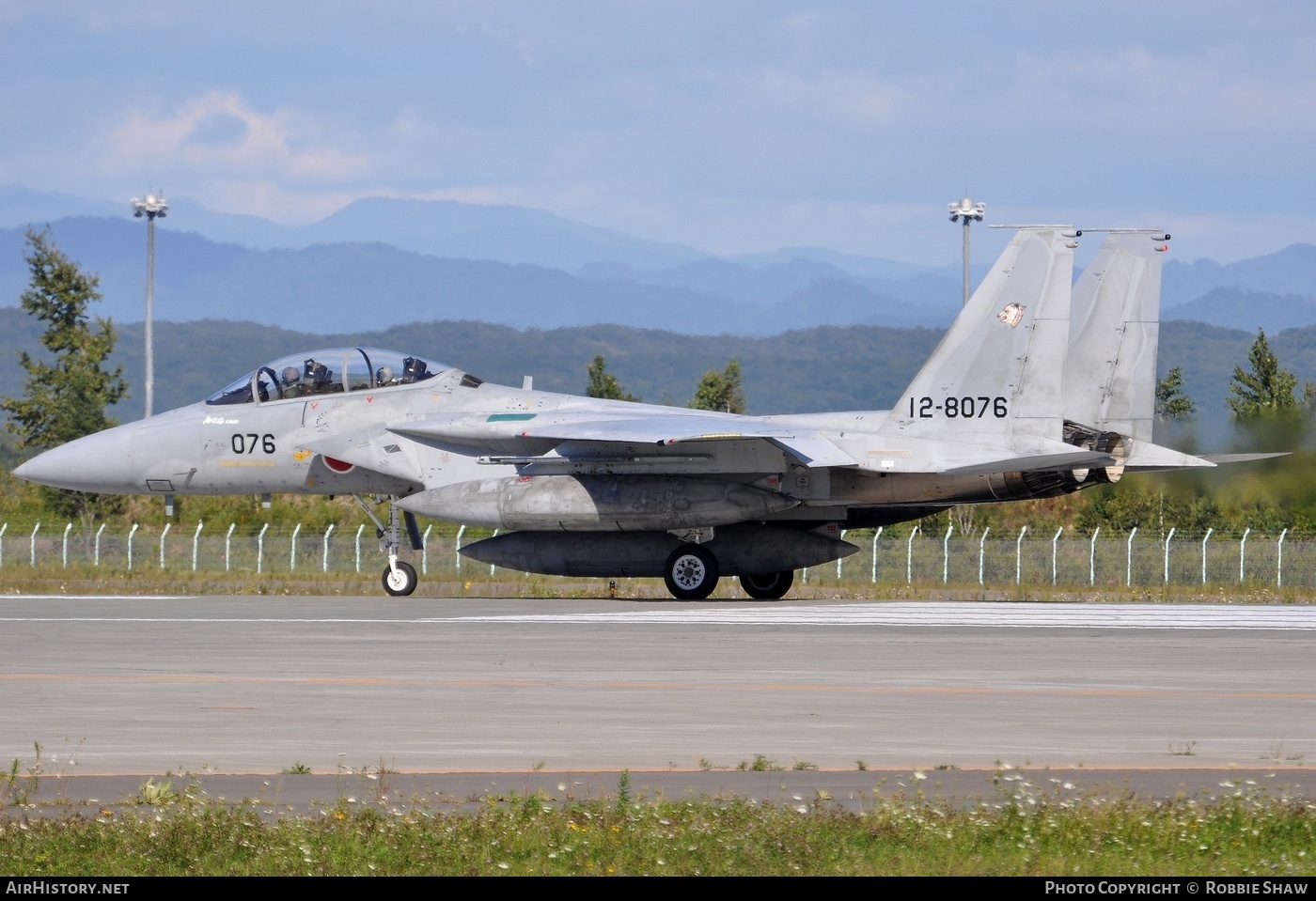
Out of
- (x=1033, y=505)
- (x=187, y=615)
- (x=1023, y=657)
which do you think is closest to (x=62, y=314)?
(x=1033, y=505)

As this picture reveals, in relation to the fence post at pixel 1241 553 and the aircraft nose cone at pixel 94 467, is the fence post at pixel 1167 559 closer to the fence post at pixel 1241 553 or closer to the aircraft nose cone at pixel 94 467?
the fence post at pixel 1241 553

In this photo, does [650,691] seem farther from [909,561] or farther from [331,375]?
[909,561]

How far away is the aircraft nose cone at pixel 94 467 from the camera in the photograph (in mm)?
25219

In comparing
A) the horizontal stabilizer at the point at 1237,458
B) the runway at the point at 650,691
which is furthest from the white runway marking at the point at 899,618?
the horizontal stabilizer at the point at 1237,458

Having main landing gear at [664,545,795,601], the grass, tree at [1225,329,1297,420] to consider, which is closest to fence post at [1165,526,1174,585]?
tree at [1225,329,1297,420]

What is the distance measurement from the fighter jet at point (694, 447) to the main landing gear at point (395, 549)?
39 millimetres

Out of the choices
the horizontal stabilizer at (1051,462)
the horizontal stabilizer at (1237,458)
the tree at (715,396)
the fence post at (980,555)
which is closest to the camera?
the horizontal stabilizer at (1051,462)

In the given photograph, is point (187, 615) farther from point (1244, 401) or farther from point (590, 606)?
point (1244, 401)

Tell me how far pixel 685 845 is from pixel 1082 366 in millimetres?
19392

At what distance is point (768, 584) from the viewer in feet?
82.6

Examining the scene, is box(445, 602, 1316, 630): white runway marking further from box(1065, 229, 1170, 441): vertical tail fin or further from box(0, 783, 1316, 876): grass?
box(0, 783, 1316, 876): grass

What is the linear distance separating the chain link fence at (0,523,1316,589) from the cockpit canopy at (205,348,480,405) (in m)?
5.78
